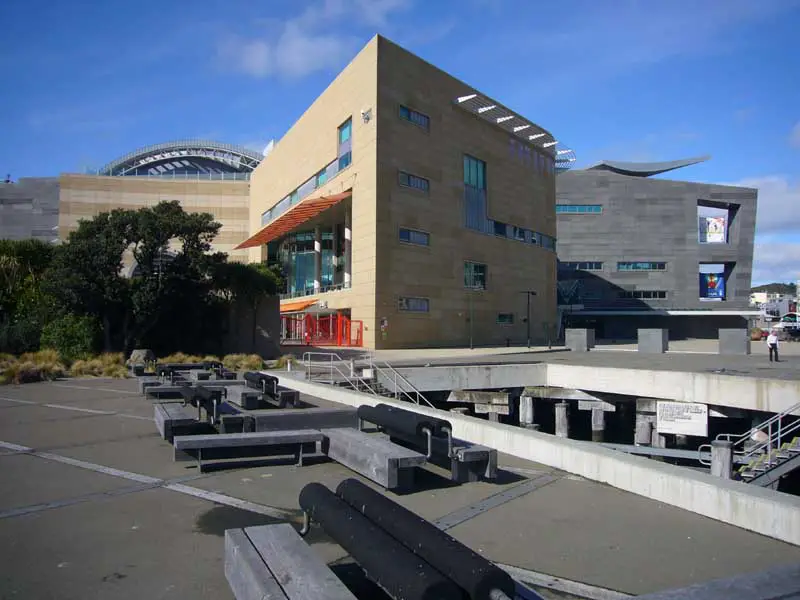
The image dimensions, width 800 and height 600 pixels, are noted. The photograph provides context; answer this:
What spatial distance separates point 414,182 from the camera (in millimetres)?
43531

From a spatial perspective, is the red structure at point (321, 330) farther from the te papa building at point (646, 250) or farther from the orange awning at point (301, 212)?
the te papa building at point (646, 250)

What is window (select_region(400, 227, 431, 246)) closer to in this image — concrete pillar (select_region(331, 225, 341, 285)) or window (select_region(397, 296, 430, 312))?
window (select_region(397, 296, 430, 312))

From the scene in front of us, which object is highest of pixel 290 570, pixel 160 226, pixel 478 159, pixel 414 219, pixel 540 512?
pixel 478 159

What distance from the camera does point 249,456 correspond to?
7.89m

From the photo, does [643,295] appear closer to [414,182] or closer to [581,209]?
[581,209]

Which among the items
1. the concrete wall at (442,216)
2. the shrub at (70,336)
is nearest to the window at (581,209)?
the concrete wall at (442,216)

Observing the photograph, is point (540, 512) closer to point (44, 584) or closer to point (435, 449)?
point (435, 449)

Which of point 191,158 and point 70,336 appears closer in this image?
point 70,336

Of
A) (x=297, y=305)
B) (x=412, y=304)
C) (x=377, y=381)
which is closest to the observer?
(x=377, y=381)

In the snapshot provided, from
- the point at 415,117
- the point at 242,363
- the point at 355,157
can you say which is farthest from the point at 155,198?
the point at 242,363

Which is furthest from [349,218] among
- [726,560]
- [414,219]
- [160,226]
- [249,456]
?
Answer: [726,560]

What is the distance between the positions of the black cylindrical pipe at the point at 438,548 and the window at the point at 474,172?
1816 inches

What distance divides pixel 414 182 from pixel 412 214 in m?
2.43

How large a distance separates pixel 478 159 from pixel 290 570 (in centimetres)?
4876
